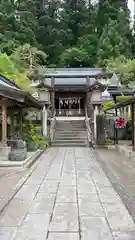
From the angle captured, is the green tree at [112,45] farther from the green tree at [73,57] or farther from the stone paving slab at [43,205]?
the stone paving slab at [43,205]

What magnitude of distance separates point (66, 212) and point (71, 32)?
46.0 meters

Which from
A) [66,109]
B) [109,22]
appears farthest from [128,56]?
[66,109]

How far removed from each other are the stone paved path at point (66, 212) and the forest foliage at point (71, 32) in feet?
88.5

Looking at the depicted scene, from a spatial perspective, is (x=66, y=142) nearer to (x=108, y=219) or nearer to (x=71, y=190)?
(x=71, y=190)

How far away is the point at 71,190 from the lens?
19.2 ft

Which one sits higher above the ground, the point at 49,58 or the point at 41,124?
the point at 49,58

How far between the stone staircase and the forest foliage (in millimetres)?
13252

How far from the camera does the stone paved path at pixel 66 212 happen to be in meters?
3.51

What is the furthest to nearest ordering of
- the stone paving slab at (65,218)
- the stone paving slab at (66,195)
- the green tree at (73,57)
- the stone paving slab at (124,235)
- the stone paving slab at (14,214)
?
the green tree at (73,57), the stone paving slab at (66,195), the stone paving slab at (14,214), the stone paving slab at (65,218), the stone paving slab at (124,235)

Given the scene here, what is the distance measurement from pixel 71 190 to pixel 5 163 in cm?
346

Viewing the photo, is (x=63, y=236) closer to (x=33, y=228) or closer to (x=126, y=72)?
(x=33, y=228)

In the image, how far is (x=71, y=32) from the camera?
4775 cm

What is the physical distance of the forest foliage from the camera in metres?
37.6

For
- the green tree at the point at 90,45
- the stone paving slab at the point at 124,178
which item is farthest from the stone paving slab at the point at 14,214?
the green tree at the point at 90,45
